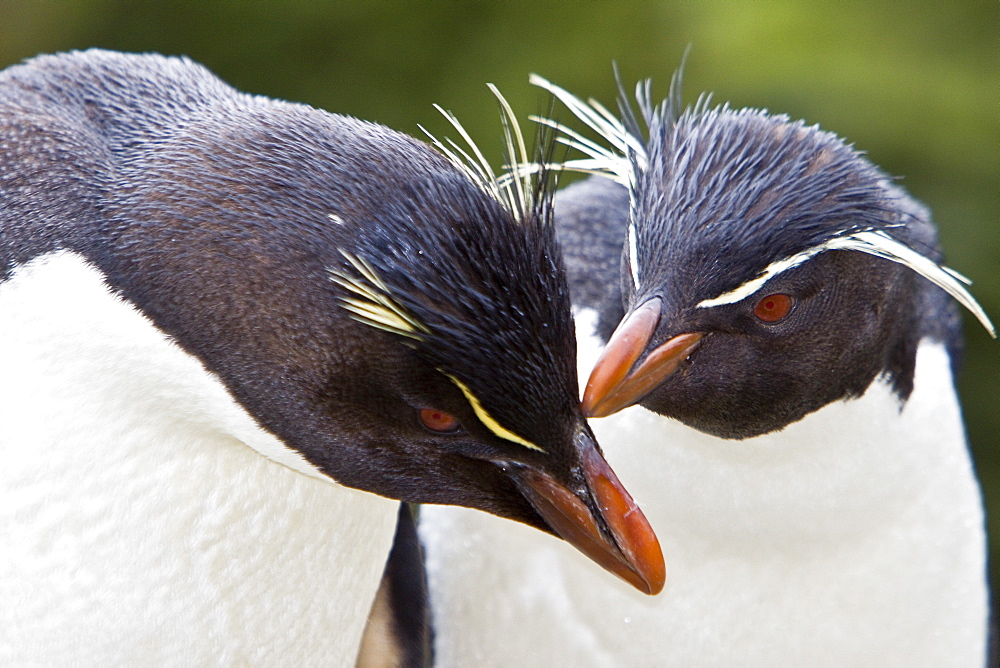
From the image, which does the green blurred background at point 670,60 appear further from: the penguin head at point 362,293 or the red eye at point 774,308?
the penguin head at point 362,293

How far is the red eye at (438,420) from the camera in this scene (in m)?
0.79

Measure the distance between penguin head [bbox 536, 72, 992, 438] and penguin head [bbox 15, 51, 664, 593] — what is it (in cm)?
14

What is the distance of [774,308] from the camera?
100 cm

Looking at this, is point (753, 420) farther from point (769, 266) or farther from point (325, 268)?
point (325, 268)

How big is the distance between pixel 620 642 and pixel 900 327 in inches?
18.2

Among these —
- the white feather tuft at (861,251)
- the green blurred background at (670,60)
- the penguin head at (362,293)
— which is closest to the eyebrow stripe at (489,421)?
the penguin head at (362,293)

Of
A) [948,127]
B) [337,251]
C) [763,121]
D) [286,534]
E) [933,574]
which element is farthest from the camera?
[948,127]

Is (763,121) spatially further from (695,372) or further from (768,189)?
(695,372)

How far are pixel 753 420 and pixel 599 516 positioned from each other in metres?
0.29

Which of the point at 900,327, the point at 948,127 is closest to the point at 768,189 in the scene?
the point at 900,327

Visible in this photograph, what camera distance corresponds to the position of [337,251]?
0.76 metres

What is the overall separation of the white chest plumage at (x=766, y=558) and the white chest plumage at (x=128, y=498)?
380mm

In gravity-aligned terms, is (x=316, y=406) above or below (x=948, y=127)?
below

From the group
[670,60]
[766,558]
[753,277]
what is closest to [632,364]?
[753,277]
